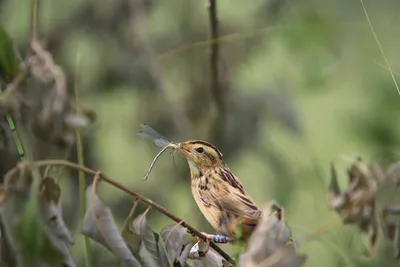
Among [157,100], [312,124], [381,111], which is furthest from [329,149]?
[381,111]

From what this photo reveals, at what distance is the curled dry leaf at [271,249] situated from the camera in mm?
484

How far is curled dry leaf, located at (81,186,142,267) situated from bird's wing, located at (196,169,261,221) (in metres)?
0.06

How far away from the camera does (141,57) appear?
1.37 meters

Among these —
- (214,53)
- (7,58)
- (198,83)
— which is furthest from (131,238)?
(198,83)

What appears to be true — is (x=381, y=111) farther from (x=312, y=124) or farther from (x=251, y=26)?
(x=312, y=124)

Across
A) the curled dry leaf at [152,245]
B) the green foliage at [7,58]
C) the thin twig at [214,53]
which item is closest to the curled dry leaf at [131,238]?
the curled dry leaf at [152,245]

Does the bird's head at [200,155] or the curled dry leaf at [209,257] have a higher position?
the bird's head at [200,155]

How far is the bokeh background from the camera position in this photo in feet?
3.79

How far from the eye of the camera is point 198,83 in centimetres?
136

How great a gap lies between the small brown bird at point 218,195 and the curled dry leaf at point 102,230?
6 cm

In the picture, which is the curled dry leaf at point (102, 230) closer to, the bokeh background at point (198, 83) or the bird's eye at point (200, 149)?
the bird's eye at point (200, 149)

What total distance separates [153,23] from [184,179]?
0.31 m

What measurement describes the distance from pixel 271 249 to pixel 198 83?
88 cm

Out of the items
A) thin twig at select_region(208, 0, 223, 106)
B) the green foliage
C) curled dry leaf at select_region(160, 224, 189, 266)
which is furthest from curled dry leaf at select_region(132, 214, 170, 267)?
thin twig at select_region(208, 0, 223, 106)
